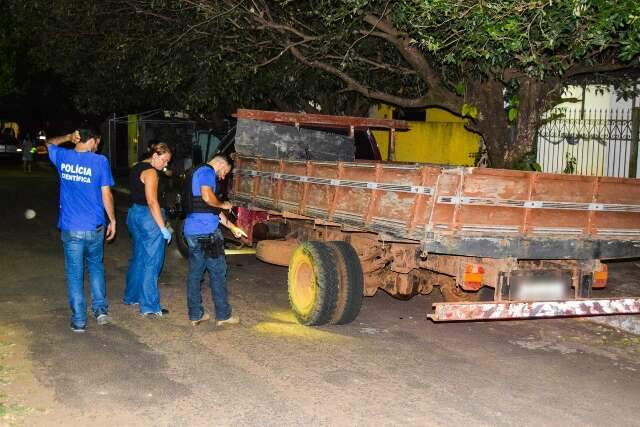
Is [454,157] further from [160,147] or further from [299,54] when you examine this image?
[160,147]

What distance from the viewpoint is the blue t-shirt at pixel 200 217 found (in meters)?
6.66

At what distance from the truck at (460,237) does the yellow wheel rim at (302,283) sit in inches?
0.4

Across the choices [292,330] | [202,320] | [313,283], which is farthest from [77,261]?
[313,283]

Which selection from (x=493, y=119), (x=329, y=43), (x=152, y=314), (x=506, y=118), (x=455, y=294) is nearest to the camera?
(x=152, y=314)

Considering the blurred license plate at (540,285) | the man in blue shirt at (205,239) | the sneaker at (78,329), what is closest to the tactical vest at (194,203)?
the man in blue shirt at (205,239)

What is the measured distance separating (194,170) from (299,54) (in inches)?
229

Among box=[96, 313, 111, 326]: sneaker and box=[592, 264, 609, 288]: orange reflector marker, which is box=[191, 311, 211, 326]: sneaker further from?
box=[592, 264, 609, 288]: orange reflector marker

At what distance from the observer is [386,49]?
13.2 m

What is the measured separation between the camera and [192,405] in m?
4.75

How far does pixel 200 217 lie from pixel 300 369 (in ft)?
6.32

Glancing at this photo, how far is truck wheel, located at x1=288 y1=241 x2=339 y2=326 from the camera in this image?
6680 millimetres

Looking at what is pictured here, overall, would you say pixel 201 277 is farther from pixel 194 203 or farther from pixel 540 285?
pixel 540 285

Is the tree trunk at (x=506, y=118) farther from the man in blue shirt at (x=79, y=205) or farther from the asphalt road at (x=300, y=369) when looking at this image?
the man in blue shirt at (x=79, y=205)

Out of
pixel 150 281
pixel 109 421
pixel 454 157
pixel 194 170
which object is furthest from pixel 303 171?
pixel 454 157
